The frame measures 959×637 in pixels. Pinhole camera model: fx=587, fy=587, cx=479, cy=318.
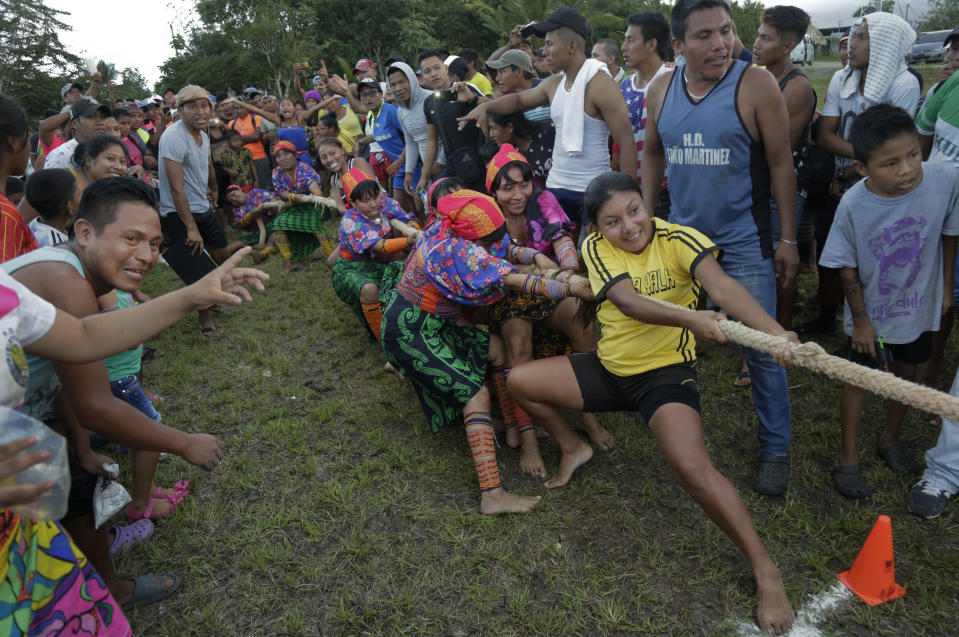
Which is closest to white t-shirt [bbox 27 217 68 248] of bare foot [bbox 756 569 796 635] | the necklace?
the necklace

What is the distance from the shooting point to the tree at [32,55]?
2547 centimetres

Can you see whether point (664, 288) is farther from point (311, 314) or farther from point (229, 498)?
point (311, 314)

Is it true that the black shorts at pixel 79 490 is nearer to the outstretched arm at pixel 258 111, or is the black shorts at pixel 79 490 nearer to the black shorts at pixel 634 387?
the black shorts at pixel 634 387

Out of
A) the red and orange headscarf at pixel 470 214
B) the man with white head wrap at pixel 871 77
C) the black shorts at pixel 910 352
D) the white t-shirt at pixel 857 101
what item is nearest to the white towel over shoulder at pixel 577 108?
the red and orange headscarf at pixel 470 214

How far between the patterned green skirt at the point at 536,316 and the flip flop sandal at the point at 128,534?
7.26ft

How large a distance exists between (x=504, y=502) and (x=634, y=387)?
3.00ft

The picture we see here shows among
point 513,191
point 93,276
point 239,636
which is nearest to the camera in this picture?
point 93,276

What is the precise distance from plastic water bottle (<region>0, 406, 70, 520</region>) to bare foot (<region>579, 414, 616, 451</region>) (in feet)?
8.76

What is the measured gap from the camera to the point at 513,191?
370cm

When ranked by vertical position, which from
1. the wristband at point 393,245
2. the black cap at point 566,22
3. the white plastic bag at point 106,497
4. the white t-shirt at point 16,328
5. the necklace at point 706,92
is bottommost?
the white plastic bag at point 106,497

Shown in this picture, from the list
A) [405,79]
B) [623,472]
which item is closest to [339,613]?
[623,472]

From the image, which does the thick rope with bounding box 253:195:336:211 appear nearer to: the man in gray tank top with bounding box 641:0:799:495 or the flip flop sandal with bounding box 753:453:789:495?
the man in gray tank top with bounding box 641:0:799:495

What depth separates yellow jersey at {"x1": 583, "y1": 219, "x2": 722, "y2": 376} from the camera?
2.61 metres

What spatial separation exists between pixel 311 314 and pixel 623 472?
3.83m
